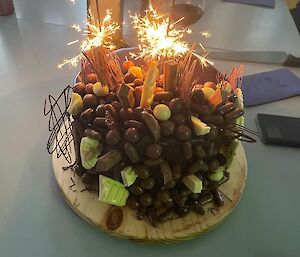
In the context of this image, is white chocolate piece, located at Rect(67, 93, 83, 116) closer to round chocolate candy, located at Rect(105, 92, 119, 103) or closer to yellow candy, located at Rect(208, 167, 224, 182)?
round chocolate candy, located at Rect(105, 92, 119, 103)

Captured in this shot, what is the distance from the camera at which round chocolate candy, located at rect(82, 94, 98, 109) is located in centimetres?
52

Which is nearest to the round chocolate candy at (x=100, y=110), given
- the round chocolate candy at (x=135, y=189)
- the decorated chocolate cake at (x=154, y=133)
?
the decorated chocolate cake at (x=154, y=133)

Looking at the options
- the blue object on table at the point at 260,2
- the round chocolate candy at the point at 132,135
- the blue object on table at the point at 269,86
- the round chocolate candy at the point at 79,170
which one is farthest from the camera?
the blue object on table at the point at 260,2

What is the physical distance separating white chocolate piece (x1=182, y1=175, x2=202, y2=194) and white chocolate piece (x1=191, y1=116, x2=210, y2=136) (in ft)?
0.21

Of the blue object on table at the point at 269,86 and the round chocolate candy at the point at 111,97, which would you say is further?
the blue object on table at the point at 269,86

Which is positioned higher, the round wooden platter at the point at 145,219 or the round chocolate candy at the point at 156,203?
the round chocolate candy at the point at 156,203

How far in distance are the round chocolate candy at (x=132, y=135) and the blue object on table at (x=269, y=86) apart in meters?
0.37

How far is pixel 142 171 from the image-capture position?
1.66ft

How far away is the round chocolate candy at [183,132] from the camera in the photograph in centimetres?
49

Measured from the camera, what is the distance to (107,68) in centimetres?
54

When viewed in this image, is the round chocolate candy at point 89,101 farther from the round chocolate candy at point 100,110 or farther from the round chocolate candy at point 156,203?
the round chocolate candy at point 156,203

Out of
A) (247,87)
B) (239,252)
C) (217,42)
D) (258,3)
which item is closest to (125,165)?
(239,252)

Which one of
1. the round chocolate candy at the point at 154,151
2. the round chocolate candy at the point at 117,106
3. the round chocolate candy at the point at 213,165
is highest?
the round chocolate candy at the point at 117,106

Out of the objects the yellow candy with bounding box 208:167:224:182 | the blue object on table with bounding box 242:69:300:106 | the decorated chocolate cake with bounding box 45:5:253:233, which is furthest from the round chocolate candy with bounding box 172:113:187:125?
the blue object on table with bounding box 242:69:300:106
